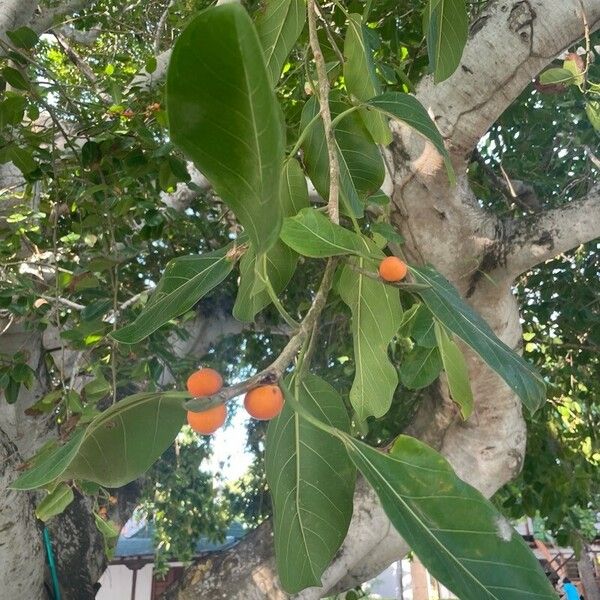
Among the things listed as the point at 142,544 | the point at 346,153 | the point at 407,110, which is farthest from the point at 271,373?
the point at 142,544

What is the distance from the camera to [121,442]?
0.58 m

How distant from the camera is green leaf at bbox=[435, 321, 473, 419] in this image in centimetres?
65

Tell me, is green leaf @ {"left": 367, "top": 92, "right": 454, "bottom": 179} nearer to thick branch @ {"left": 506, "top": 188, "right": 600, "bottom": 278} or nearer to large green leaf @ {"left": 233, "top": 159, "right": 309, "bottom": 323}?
large green leaf @ {"left": 233, "top": 159, "right": 309, "bottom": 323}

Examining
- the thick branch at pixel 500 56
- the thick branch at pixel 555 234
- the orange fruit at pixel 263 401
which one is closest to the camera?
the orange fruit at pixel 263 401

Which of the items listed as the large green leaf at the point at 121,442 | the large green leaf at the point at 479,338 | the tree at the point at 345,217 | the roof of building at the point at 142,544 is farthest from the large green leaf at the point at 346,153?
the roof of building at the point at 142,544

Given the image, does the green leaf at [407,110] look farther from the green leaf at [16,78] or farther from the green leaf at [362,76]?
the green leaf at [16,78]

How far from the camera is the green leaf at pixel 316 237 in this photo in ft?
1.55

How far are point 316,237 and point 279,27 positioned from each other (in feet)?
1.55

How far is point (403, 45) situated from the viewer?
195 cm

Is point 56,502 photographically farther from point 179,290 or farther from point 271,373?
point 271,373

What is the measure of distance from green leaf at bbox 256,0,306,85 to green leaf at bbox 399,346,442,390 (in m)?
0.49

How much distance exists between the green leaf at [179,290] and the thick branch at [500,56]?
98 cm

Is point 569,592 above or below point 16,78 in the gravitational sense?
below

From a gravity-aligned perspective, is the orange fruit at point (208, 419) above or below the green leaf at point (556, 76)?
below
